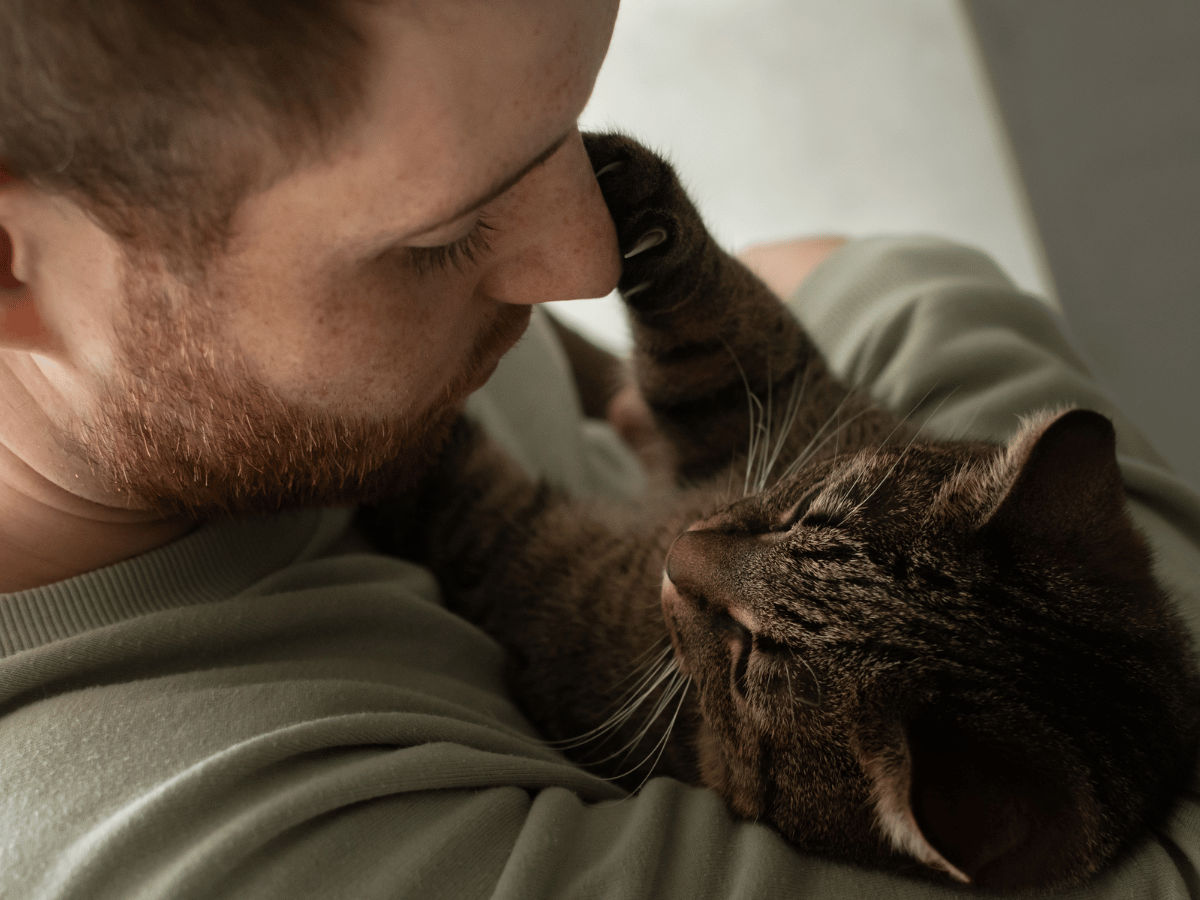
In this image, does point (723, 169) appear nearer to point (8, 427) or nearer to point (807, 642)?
point (807, 642)

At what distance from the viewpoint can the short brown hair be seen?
49 centimetres

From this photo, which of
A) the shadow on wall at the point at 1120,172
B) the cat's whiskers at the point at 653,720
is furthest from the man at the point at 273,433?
the shadow on wall at the point at 1120,172

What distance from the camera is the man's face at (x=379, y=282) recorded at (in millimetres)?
558

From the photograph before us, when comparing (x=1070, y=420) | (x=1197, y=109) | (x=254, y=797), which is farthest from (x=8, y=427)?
(x=1197, y=109)

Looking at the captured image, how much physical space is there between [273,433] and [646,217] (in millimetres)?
494

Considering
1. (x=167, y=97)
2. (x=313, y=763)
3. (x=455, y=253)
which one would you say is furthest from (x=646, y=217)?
(x=313, y=763)

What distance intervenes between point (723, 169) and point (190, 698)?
7.17 feet

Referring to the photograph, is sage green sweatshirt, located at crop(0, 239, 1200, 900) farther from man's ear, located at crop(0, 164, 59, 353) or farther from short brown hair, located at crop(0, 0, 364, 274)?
short brown hair, located at crop(0, 0, 364, 274)

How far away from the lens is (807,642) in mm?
848

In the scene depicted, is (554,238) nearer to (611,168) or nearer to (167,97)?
(611,168)

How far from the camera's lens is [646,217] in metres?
0.98

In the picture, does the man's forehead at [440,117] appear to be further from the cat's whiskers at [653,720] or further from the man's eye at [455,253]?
the cat's whiskers at [653,720]

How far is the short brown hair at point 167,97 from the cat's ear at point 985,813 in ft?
2.22

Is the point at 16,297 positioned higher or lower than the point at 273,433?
higher
